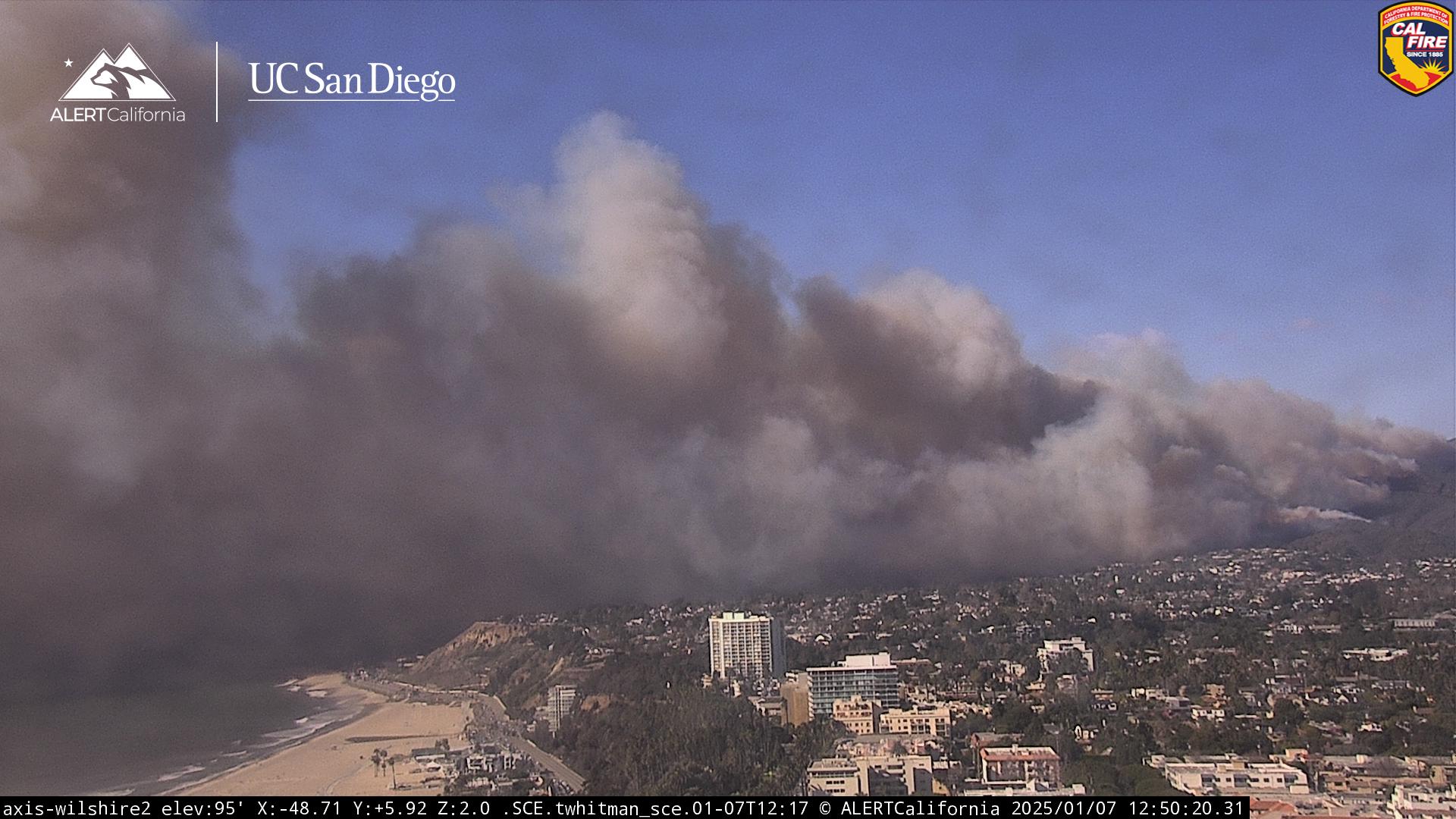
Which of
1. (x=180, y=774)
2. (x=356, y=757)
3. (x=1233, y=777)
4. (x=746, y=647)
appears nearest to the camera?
(x=180, y=774)

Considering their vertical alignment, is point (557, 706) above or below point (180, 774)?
above

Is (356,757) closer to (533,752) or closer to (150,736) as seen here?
(533,752)

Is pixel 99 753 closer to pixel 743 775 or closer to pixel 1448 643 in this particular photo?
pixel 743 775

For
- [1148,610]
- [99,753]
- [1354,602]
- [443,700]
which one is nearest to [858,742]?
[443,700]

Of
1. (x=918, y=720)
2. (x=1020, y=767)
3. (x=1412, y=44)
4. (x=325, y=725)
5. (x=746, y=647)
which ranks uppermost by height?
(x=1412, y=44)

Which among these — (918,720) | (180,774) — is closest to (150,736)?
(180,774)

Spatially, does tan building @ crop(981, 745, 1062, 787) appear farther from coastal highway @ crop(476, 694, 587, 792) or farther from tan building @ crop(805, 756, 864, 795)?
coastal highway @ crop(476, 694, 587, 792)

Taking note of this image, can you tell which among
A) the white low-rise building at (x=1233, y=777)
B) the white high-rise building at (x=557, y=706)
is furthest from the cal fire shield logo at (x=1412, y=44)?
the white high-rise building at (x=557, y=706)

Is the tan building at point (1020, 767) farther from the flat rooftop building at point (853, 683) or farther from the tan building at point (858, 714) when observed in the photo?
the flat rooftop building at point (853, 683)
